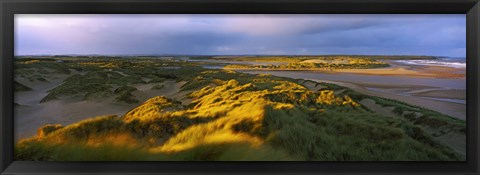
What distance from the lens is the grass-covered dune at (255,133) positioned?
1.96 meters

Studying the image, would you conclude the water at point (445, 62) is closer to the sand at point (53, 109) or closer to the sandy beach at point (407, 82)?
the sandy beach at point (407, 82)

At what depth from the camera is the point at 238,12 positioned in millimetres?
1970

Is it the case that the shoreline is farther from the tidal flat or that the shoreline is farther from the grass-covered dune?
the grass-covered dune

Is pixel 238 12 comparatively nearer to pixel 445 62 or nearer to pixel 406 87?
pixel 406 87

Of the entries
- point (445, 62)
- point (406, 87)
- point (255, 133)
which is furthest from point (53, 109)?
point (445, 62)

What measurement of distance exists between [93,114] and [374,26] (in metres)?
1.83

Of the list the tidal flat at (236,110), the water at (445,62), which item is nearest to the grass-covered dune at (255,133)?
the tidal flat at (236,110)

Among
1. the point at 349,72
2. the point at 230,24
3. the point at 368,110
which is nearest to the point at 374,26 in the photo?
the point at 349,72

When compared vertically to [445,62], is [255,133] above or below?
below

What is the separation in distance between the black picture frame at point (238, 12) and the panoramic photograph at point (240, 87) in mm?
50

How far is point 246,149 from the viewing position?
1963mm

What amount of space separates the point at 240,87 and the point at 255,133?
0.32 m

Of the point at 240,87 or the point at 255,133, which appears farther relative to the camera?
the point at 240,87

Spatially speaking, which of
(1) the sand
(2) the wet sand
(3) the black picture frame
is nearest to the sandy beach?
(2) the wet sand
